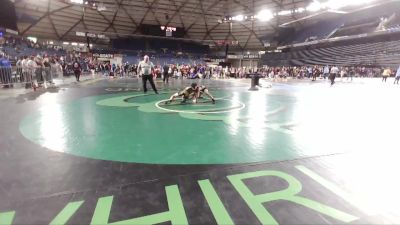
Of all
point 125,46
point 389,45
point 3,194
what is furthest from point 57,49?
point 389,45

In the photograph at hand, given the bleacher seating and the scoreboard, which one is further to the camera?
the scoreboard

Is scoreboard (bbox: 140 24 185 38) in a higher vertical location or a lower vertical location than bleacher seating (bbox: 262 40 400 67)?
higher

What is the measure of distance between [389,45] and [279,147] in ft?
129

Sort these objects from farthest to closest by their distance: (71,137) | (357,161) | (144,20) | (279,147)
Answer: (144,20) < (71,137) < (279,147) < (357,161)

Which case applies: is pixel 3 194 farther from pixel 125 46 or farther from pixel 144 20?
pixel 125 46

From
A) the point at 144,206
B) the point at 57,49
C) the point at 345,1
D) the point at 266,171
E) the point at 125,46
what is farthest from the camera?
the point at 125,46

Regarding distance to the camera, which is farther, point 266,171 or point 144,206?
point 266,171

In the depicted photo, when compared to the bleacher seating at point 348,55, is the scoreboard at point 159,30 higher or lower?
higher

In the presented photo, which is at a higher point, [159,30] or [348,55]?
[159,30]

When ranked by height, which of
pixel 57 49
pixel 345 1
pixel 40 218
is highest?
pixel 345 1

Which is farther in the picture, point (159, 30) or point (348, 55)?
point (159, 30)

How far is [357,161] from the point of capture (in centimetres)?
347

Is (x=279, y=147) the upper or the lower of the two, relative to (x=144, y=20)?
lower

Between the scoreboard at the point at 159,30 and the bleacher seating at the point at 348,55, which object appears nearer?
the bleacher seating at the point at 348,55
